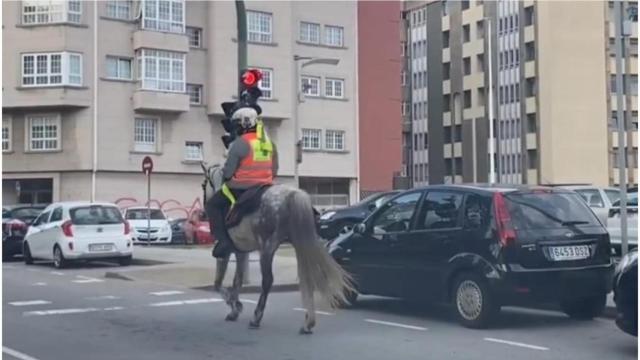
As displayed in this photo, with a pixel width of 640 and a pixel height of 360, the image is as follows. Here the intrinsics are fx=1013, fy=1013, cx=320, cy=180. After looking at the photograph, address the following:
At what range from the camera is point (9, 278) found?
65.7ft

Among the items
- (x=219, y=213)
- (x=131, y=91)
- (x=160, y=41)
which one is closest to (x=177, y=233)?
(x=131, y=91)

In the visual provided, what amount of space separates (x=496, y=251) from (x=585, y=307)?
170cm

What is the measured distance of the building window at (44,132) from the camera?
158 feet

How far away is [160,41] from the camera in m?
49.2

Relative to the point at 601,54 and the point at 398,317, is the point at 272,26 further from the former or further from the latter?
the point at 398,317

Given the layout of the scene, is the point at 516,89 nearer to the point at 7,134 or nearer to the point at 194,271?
the point at 7,134

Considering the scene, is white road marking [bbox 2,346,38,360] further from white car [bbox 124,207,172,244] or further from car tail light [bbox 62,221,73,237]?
white car [bbox 124,207,172,244]

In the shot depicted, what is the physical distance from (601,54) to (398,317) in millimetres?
59332

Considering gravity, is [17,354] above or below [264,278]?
below

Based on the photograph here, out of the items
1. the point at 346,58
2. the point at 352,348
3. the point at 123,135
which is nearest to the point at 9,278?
the point at 352,348

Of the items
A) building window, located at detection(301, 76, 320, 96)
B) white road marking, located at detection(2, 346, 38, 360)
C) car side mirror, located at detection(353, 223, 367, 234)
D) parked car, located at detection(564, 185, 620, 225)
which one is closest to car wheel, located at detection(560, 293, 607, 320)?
car side mirror, located at detection(353, 223, 367, 234)

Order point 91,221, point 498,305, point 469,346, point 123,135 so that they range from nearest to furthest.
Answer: point 469,346 < point 498,305 < point 91,221 < point 123,135

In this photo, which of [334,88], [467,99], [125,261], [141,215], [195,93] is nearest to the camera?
[125,261]

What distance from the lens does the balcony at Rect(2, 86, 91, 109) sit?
1853 inches
